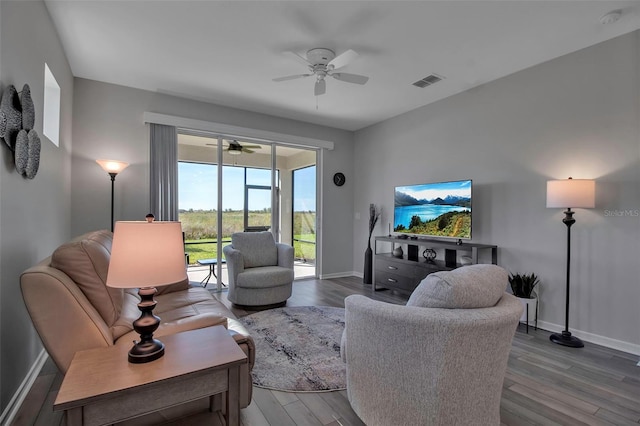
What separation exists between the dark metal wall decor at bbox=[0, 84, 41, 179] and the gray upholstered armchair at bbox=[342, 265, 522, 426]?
2.11 metres

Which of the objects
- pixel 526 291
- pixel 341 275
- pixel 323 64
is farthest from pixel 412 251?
pixel 323 64

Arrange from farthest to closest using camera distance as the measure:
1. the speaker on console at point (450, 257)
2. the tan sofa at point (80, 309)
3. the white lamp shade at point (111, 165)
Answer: the speaker on console at point (450, 257)
the white lamp shade at point (111, 165)
the tan sofa at point (80, 309)

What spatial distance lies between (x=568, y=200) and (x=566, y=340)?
4.23ft

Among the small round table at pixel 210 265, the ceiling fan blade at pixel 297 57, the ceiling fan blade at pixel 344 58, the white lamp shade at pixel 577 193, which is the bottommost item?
the small round table at pixel 210 265

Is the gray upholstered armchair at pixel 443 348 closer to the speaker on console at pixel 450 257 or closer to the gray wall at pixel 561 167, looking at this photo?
the gray wall at pixel 561 167

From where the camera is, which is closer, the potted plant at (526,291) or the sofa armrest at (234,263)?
the potted plant at (526,291)

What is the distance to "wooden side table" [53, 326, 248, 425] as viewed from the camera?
1.05 meters

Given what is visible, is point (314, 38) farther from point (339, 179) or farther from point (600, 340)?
point (600, 340)

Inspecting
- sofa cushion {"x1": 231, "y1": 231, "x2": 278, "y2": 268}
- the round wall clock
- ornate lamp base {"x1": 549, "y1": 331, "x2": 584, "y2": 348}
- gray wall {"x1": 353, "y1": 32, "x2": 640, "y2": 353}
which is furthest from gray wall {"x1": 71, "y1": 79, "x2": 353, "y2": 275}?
ornate lamp base {"x1": 549, "y1": 331, "x2": 584, "y2": 348}

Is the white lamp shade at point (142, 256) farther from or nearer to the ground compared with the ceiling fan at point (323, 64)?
nearer to the ground

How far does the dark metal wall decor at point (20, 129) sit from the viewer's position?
162cm

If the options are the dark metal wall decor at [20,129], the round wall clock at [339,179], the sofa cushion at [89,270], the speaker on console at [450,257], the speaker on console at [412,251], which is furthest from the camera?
the round wall clock at [339,179]

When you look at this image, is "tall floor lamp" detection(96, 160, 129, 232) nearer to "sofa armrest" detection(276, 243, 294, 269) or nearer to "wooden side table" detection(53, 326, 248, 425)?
"sofa armrest" detection(276, 243, 294, 269)

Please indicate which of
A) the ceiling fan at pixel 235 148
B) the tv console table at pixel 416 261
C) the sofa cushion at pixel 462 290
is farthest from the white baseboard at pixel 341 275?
the sofa cushion at pixel 462 290
